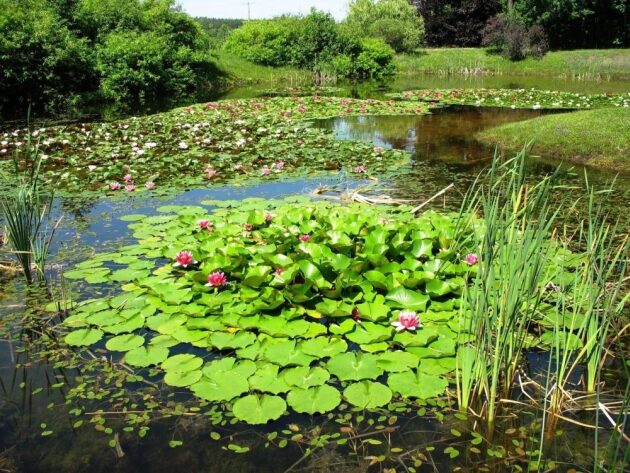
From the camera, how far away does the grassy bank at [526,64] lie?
87.8 feet

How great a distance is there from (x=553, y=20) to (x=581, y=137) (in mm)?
31057

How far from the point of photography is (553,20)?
112 feet

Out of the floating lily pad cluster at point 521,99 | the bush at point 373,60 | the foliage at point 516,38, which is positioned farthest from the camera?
the foliage at point 516,38

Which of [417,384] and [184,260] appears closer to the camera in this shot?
[417,384]

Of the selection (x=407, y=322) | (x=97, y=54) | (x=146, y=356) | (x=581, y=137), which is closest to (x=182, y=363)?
(x=146, y=356)

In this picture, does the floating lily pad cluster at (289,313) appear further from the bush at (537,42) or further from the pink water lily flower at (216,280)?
the bush at (537,42)

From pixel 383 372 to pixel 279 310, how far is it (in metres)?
0.83

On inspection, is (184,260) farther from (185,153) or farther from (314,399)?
(185,153)

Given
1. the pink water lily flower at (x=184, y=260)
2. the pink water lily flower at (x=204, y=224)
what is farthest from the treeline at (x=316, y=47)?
the pink water lily flower at (x=184, y=260)

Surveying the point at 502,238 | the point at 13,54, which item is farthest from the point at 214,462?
the point at 13,54

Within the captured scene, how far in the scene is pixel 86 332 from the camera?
3.03 m

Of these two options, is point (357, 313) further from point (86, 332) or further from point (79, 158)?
point (79, 158)

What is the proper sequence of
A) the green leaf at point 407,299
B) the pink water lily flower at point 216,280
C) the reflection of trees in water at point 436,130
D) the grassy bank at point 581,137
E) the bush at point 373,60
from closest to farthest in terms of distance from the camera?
1. the green leaf at point 407,299
2. the pink water lily flower at point 216,280
3. the grassy bank at point 581,137
4. the reflection of trees in water at point 436,130
5. the bush at point 373,60

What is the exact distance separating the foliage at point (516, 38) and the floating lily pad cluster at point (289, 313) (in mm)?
30400
